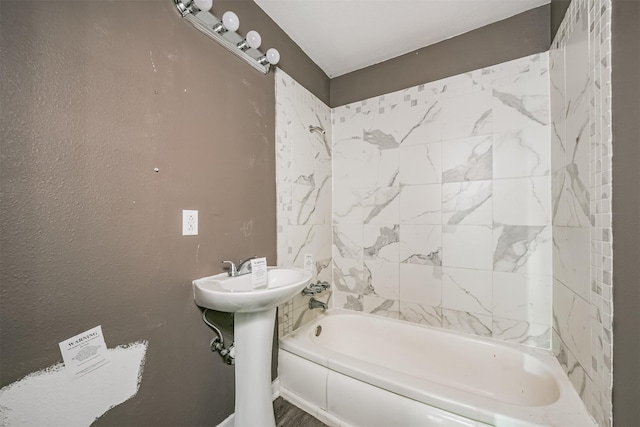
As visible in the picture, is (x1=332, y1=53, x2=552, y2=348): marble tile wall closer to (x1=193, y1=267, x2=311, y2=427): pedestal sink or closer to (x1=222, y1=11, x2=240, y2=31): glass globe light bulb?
(x1=193, y1=267, x2=311, y2=427): pedestal sink

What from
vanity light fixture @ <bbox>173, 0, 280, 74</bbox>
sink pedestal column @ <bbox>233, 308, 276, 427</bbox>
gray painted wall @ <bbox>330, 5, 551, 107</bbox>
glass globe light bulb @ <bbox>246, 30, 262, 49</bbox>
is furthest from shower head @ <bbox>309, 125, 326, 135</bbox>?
sink pedestal column @ <bbox>233, 308, 276, 427</bbox>

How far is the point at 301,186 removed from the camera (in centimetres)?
178

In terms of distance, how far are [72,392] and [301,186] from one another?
4.65ft

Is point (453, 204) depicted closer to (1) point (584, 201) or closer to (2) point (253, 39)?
(1) point (584, 201)

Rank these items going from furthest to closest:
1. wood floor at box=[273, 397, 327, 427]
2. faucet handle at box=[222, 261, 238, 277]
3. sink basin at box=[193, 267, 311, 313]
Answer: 1. wood floor at box=[273, 397, 327, 427]
2. faucet handle at box=[222, 261, 238, 277]
3. sink basin at box=[193, 267, 311, 313]

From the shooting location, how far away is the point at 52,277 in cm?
72

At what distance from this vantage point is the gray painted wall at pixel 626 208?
714 millimetres

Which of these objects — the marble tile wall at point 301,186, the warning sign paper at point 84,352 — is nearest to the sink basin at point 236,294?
the warning sign paper at point 84,352

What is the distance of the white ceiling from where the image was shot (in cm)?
143

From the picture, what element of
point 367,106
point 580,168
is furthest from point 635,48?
point 367,106

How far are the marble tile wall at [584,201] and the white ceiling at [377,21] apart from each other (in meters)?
0.46

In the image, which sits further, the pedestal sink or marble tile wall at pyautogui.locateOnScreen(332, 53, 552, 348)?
marble tile wall at pyautogui.locateOnScreen(332, 53, 552, 348)

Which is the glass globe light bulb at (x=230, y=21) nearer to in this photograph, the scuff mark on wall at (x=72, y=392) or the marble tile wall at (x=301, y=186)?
the marble tile wall at (x=301, y=186)

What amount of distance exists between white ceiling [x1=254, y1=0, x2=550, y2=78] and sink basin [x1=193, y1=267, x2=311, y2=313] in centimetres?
155
